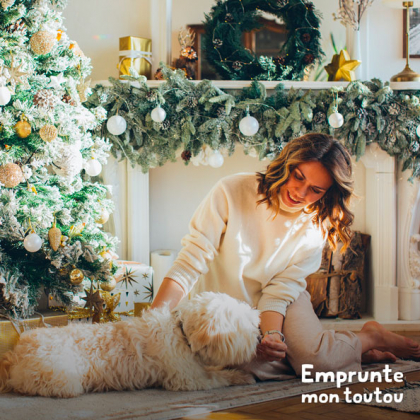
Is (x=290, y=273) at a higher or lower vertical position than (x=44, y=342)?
higher

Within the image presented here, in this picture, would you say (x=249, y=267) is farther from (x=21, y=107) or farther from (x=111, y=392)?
(x=21, y=107)

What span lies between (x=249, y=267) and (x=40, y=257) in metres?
0.85

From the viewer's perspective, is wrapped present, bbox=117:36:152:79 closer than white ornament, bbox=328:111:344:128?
No

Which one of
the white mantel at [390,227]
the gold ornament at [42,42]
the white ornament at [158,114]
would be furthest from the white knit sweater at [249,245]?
the white mantel at [390,227]

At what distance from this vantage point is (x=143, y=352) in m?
1.52

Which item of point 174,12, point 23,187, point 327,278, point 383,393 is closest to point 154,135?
point 23,187

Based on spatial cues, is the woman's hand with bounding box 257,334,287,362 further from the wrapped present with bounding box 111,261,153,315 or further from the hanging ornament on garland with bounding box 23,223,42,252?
the wrapped present with bounding box 111,261,153,315

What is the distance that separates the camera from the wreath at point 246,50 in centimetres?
282

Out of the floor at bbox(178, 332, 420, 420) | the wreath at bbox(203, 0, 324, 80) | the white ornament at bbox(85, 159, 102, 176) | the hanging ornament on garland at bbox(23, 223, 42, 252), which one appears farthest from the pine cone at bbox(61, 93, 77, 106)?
the floor at bbox(178, 332, 420, 420)

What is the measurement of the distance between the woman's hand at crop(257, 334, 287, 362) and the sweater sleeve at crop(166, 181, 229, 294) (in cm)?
33

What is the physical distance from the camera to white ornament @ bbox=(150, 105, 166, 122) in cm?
256

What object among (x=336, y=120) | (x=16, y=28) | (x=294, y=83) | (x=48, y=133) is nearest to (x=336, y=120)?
(x=336, y=120)

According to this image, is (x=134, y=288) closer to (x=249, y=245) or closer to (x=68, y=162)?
(x=68, y=162)

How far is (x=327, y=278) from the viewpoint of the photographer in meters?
2.96
